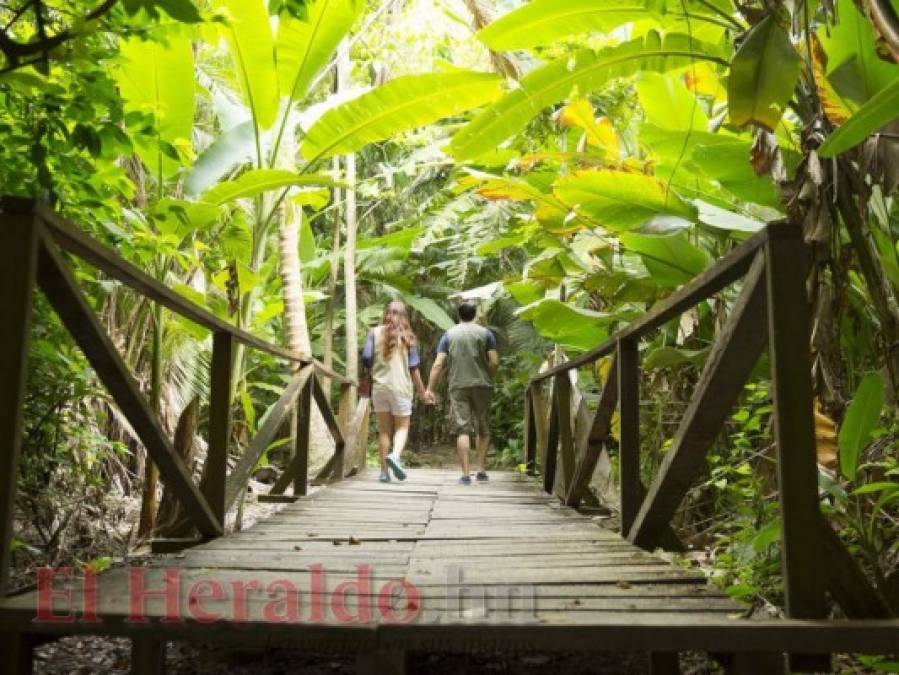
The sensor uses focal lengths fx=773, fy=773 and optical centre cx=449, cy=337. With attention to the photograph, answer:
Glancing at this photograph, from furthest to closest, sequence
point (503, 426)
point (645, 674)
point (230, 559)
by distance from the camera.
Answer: point (503, 426) → point (645, 674) → point (230, 559)

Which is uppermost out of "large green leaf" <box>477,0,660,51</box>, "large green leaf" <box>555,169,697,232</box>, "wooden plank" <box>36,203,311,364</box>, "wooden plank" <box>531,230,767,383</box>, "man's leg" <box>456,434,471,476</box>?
"large green leaf" <box>477,0,660,51</box>

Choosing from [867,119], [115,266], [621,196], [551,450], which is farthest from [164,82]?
[867,119]

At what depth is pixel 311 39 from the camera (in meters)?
5.09

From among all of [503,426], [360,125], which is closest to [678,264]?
[360,125]

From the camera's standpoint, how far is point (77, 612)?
6.18 ft

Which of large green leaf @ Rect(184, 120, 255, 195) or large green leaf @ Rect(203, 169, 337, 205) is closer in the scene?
large green leaf @ Rect(203, 169, 337, 205)

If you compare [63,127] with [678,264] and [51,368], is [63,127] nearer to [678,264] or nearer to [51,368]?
[51,368]

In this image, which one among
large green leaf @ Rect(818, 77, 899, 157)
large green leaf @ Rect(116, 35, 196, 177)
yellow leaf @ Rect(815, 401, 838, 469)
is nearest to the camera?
large green leaf @ Rect(818, 77, 899, 157)

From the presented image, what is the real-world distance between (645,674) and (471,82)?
3.74 m

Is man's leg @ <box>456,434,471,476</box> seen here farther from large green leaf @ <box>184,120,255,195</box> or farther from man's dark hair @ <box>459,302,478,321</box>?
large green leaf @ <box>184,120,255,195</box>

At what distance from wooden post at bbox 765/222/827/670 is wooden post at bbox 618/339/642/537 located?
1.34 meters

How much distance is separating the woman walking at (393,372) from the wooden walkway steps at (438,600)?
113 inches

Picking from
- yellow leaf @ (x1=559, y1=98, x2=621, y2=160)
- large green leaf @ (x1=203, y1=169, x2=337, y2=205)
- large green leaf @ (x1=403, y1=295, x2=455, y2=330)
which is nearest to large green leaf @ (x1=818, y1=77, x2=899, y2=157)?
large green leaf @ (x1=203, y1=169, x2=337, y2=205)

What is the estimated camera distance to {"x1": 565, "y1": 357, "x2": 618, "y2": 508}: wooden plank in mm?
3545
